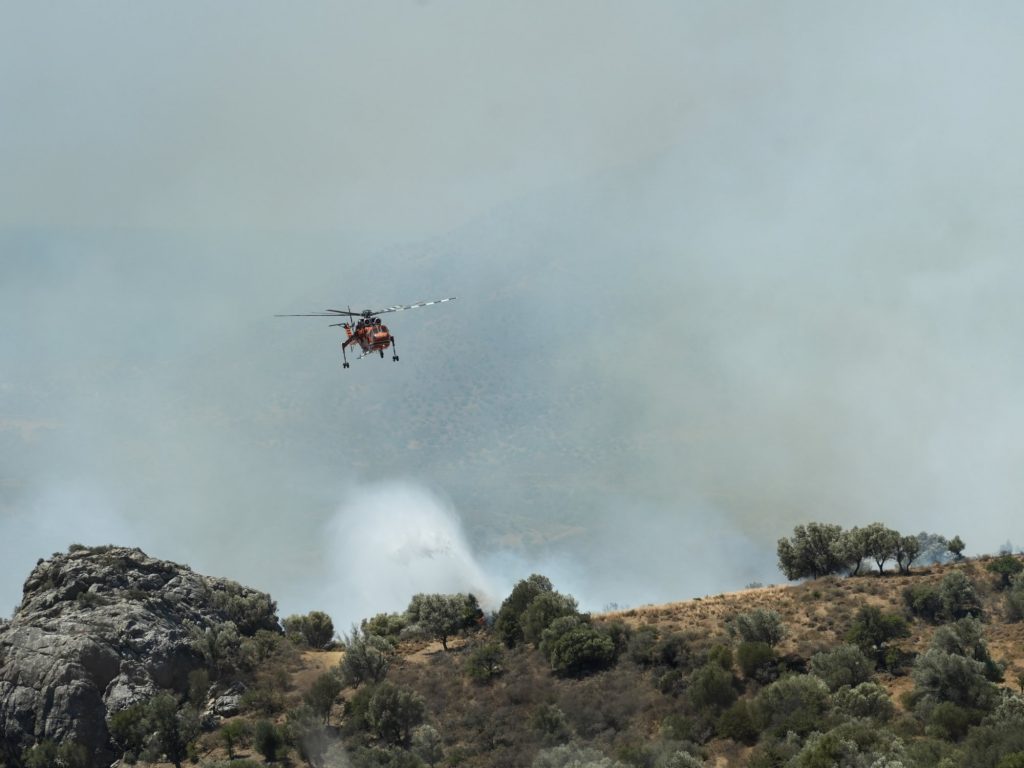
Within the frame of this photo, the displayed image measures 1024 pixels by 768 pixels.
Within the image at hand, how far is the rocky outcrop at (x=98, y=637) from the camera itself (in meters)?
75.0

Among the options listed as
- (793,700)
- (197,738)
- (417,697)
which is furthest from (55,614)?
(793,700)

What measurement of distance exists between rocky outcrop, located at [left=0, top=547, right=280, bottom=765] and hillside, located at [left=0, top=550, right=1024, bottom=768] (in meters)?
0.54

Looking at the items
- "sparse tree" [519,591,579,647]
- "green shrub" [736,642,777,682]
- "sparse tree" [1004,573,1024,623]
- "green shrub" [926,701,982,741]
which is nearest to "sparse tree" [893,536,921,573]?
"sparse tree" [1004,573,1024,623]

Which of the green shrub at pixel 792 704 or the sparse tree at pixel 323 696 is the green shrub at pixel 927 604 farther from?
the sparse tree at pixel 323 696

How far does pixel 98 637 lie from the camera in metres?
79.4

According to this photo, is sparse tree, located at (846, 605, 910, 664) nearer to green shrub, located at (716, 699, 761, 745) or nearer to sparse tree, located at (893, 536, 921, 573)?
green shrub, located at (716, 699, 761, 745)

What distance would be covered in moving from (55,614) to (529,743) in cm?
4041

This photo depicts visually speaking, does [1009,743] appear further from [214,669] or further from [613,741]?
[214,669]

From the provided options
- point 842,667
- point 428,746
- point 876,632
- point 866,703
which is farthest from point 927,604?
point 428,746

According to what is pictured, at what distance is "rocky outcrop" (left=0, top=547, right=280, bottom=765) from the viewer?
75.0 meters

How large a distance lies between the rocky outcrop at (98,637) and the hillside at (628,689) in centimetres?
54

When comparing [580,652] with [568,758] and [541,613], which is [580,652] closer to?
[541,613]

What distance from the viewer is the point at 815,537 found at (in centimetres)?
10325

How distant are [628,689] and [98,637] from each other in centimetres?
3892
